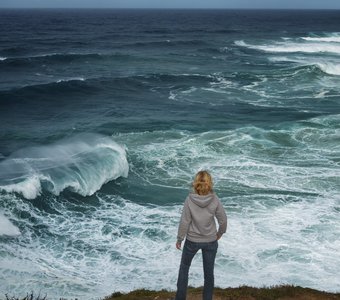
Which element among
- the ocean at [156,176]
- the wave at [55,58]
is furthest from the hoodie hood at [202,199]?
the wave at [55,58]

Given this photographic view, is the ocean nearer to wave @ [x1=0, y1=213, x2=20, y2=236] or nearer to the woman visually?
wave @ [x1=0, y1=213, x2=20, y2=236]

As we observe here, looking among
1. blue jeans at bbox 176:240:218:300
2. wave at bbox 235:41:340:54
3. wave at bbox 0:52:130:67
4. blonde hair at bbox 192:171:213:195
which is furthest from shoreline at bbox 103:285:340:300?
wave at bbox 235:41:340:54

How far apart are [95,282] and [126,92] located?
26926 mm

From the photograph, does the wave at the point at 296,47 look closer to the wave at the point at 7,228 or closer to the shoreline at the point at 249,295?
the wave at the point at 7,228

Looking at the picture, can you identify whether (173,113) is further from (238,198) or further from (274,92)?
(238,198)

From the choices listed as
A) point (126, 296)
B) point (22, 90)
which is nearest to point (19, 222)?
point (126, 296)

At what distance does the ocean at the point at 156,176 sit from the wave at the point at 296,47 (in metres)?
23.4

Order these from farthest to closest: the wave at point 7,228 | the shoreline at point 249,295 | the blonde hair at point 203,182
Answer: the wave at point 7,228, the shoreline at point 249,295, the blonde hair at point 203,182

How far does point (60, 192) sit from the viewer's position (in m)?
18.3

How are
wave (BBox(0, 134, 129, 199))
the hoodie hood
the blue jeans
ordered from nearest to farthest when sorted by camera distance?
the hoodie hood → the blue jeans → wave (BBox(0, 134, 129, 199))

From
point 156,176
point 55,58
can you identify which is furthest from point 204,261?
point 55,58

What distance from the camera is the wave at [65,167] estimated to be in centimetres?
1834

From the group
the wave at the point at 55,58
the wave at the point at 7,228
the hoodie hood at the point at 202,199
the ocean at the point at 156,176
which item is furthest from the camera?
the wave at the point at 55,58

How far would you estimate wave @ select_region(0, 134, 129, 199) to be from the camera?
18344 millimetres
